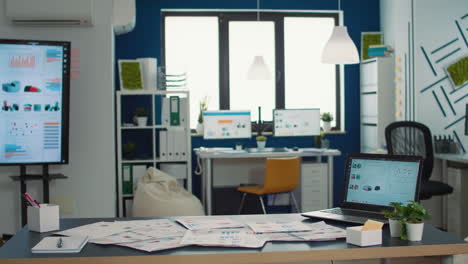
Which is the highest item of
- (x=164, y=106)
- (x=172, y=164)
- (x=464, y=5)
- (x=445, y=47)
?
(x=464, y=5)


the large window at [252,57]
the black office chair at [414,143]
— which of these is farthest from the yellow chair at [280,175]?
the large window at [252,57]

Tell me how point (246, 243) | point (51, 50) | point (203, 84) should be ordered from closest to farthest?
point (246, 243) → point (51, 50) → point (203, 84)

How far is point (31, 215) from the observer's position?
90.7 inches

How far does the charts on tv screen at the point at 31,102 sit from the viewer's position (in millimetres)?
4023

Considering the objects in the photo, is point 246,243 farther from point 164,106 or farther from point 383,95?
point 383,95

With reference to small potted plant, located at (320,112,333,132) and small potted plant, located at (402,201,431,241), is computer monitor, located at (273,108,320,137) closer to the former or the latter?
small potted plant, located at (320,112,333,132)

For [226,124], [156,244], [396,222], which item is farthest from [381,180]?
[226,124]

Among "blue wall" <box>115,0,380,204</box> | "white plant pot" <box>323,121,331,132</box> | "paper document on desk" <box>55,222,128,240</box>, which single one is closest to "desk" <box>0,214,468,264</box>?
"paper document on desk" <box>55,222,128,240</box>

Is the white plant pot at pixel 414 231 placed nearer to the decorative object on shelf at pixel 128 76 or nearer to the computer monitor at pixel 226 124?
the decorative object on shelf at pixel 128 76

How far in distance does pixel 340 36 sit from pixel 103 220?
3.67 m

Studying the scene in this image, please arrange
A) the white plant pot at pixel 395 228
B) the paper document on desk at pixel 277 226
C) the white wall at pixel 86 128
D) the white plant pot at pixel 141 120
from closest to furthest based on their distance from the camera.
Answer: the white plant pot at pixel 395 228 → the paper document on desk at pixel 277 226 → the white wall at pixel 86 128 → the white plant pot at pixel 141 120

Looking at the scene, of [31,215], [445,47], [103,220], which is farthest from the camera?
[445,47]

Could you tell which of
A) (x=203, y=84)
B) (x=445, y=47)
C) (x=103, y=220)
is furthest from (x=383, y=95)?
(x=103, y=220)

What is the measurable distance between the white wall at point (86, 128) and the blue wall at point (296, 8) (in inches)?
79.4
